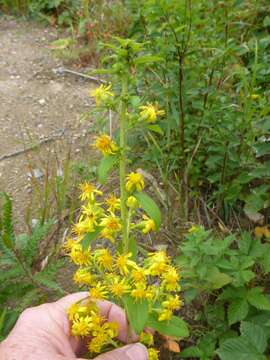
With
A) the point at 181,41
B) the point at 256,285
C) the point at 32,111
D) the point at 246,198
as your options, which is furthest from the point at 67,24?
the point at 256,285

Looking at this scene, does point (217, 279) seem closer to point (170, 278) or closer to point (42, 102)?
point (170, 278)

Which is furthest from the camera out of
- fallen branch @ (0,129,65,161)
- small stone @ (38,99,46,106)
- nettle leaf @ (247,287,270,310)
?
small stone @ (38,99,46,106)

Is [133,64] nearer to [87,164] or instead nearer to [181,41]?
[181,41]

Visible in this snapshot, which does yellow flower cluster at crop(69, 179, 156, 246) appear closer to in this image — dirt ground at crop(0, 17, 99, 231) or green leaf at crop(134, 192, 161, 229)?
green leaf at crop(134, 192, 161, 229)

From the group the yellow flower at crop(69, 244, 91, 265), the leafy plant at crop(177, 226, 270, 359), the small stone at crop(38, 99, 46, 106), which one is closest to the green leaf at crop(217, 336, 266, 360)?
the leafy plant at crop(177, 226, 270, 359)

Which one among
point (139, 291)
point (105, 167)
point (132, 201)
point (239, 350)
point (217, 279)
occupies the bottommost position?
point (239, 350)

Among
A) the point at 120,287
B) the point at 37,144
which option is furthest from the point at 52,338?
the point at 37,144
